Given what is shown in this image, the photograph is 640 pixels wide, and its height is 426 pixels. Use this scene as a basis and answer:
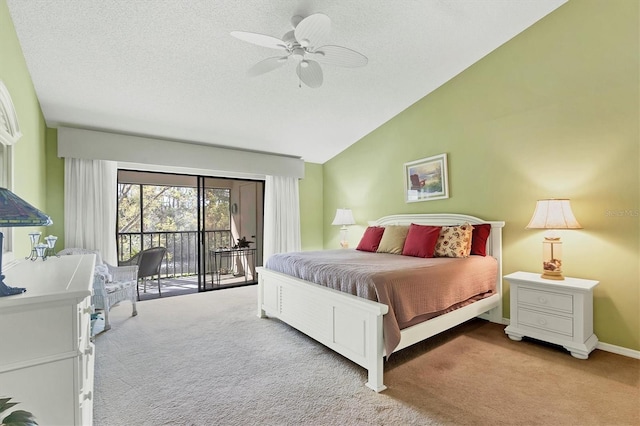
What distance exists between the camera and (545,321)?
2.74 metres

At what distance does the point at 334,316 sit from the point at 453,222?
2184mm

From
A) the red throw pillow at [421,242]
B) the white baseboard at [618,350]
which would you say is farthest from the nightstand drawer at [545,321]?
the red throw pillow at [421,242]

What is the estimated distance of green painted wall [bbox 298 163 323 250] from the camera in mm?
6023

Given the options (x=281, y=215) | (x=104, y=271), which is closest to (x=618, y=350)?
(x=281, y=215)

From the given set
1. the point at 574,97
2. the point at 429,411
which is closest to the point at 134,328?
the point at 429,411

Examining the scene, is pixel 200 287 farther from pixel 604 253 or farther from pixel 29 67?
pixel 604 253

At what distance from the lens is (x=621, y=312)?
2.66 metres

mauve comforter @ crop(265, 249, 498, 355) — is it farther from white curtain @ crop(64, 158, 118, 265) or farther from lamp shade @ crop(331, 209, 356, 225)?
white curtain @ crop(64, 158, 118, 265)

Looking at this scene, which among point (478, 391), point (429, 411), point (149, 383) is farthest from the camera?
point (149, 383)

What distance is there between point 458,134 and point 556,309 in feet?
7.34

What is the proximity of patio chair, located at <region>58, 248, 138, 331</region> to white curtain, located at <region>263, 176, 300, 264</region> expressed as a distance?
2.29 meters

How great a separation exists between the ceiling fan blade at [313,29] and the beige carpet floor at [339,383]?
8.24 feet

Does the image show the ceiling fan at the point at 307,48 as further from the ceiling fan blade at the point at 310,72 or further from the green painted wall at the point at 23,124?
the green painted wall at the point at 23,124

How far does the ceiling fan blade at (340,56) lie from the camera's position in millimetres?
2363
